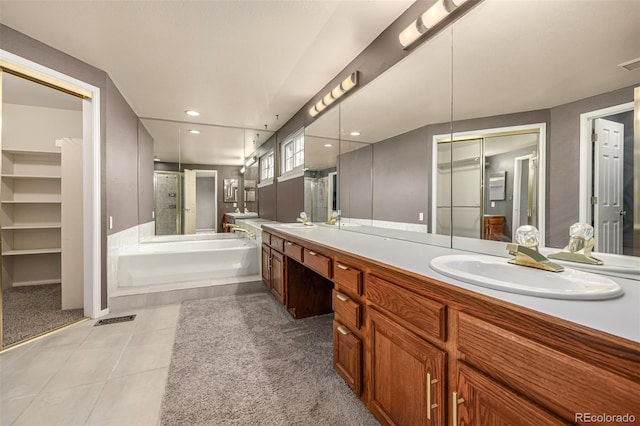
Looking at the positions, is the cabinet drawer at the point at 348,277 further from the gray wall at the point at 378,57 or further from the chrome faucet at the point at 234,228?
the chrome faucet at the point at 234,228

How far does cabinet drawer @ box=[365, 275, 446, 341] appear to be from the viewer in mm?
867

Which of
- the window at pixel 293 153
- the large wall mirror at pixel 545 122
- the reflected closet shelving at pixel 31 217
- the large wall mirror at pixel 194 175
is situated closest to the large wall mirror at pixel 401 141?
the large wall mirror at pixel 545 122

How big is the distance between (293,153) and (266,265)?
1601 millimetres

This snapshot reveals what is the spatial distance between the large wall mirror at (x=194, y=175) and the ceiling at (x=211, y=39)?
1018 mm

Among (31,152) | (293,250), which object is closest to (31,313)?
(31,152)

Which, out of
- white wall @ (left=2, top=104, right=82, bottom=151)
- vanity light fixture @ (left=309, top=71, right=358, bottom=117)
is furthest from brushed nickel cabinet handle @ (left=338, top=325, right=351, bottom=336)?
white wall @ (left=2, top=104, right=82, bottom=151)

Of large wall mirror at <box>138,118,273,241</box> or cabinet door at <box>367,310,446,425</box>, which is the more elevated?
large wall mirror at <box>138,118,273,241</box>

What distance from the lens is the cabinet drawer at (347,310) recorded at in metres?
1.31

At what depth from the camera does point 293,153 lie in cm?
377

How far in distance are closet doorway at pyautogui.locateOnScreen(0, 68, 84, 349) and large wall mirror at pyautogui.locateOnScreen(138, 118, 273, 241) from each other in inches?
36.7

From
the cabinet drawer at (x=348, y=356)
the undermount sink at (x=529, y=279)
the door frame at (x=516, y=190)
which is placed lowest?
the cabinet drawer at (x=348, y=356)

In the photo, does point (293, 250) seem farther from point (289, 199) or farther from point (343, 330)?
point (289, 199)

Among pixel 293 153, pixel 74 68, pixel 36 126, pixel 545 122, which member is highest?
pixel 74 68

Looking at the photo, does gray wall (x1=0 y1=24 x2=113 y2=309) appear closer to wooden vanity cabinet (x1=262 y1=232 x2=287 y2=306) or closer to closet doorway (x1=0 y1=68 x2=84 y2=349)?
closet doorway (x1=0 y1=68 x2=84 y2=349)
